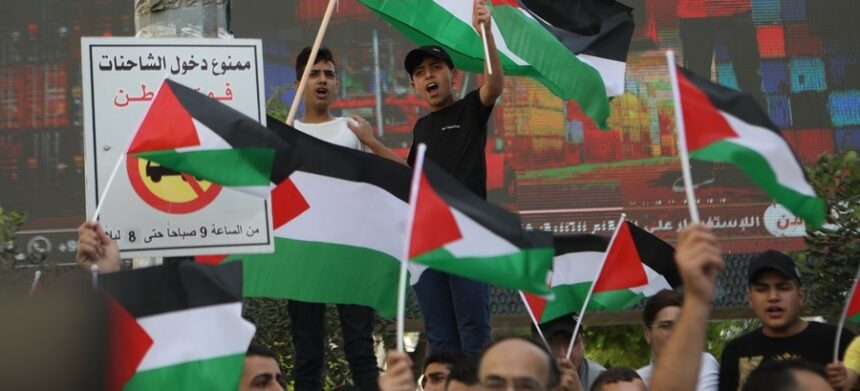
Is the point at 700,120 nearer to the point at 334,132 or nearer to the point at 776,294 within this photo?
the point at 776,294

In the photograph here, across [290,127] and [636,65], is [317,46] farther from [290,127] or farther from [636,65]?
[636,65]

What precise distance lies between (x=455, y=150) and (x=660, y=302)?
128 centimetres

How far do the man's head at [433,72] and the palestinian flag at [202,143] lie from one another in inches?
64.4

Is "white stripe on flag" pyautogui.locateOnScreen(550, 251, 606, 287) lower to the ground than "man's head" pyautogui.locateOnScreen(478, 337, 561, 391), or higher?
higher

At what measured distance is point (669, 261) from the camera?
9.26 m

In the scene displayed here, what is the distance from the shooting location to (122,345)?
5.47 m

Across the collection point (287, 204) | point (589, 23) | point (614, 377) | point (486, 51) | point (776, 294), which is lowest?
point (614, 377)

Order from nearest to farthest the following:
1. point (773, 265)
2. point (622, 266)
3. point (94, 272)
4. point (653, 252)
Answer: point (94, 272), point (773, 265), point (622, 266), point (653, 252)

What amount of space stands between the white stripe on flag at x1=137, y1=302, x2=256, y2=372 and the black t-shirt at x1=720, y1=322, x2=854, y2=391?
8.00ft

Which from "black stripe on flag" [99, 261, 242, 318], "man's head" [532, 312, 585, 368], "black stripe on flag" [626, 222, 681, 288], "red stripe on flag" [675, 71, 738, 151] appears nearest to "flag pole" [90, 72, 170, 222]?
"black stripe on flag" [99, 261, 242, 318]

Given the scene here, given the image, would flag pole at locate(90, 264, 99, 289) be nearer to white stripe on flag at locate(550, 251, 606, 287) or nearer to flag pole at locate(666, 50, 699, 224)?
flag pole at locate(666, 50, 699, 224)

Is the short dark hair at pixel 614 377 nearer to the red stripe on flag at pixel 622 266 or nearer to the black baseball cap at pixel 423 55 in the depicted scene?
the red stripe on flag at pixel 622 266

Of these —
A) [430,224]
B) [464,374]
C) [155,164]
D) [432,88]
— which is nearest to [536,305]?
[432,88]

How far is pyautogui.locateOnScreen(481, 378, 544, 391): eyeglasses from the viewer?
584 cm
